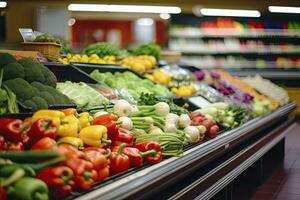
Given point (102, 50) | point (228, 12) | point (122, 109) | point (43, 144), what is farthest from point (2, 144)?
point (228, 12)

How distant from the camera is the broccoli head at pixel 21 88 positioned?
136 inches

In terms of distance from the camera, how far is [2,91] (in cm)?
325

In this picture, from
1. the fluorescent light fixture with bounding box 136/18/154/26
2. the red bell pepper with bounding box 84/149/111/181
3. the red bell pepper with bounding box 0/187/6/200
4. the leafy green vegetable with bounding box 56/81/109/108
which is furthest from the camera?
the fluorescent light fixture with bounding box 136/18/154/26

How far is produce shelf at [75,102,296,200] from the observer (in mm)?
2637

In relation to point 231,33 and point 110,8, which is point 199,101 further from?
point 231,33

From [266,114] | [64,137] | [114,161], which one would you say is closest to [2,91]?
[64,137]

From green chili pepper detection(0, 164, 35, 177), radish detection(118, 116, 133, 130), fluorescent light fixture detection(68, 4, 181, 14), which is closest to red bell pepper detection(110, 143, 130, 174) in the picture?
radish detection(118, 116, 133, 130)

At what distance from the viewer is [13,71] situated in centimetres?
363

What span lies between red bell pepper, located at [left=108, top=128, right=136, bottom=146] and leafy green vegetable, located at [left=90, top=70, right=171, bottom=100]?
1.77 meters

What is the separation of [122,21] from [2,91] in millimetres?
19556

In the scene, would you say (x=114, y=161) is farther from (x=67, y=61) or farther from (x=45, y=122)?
(x=67, y=61)

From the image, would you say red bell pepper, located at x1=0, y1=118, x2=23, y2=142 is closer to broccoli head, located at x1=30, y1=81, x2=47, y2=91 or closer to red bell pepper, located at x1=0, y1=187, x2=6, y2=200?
red bell pepper, located at x1=0, y1=187, x2=6, y2=200

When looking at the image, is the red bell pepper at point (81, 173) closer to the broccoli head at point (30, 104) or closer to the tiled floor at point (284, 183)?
the broccoli head at point (30, 104)

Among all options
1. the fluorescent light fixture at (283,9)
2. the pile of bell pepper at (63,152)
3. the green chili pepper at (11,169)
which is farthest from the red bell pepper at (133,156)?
the fluorescent light fixture at (283,9)
